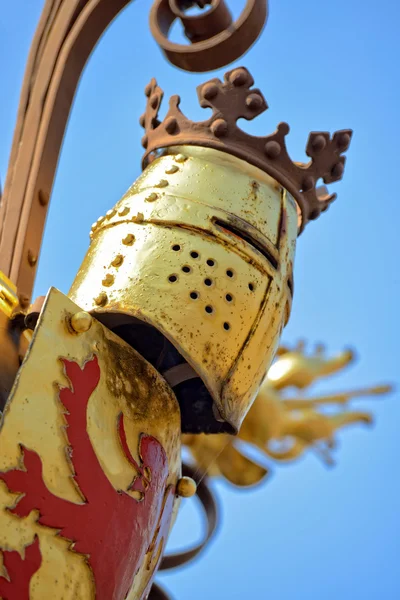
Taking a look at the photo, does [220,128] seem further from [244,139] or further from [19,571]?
[19,571]

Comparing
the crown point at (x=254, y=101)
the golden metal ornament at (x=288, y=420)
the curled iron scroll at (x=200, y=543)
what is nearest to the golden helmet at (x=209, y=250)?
the crown point at (x=254, y=101)

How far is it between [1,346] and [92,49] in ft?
2.10

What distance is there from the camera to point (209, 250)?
1.62m

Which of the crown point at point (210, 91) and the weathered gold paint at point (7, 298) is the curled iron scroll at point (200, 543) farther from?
the crown point at point (210, 91)

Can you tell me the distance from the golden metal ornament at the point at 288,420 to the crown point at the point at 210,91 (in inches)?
63.5

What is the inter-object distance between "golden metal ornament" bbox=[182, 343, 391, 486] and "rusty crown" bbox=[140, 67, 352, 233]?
5.03 ft

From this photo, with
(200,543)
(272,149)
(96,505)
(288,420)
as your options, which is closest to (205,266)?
(272,149)

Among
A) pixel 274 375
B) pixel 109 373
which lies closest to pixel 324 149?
pixel 109 373

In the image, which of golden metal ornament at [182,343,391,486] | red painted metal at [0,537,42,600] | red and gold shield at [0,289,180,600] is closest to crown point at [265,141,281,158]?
red and gold shield at [0,289,180,600]

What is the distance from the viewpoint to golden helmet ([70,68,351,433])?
5.10 feet

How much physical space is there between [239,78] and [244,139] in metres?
0.10

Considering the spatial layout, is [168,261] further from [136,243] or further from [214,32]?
[214,32]

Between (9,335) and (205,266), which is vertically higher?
(205,266)

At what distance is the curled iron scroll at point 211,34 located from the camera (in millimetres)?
1798
